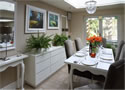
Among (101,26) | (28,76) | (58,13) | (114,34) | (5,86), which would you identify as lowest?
(5,86)

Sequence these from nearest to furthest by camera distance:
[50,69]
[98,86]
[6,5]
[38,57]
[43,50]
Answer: [98,86] → [6,5] → [38,57] → [43,50] → [50,69]

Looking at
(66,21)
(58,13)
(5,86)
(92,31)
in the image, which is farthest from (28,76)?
(92,31)

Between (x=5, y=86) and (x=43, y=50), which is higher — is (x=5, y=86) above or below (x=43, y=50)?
below

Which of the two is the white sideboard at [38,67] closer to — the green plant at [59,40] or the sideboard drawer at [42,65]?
the sideboard drawer at [42,65]

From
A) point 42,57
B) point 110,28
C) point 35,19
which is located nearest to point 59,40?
point 35,19

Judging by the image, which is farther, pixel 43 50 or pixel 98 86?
pixel 43 50

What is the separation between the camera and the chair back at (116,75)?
788mm

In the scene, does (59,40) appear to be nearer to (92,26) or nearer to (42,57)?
(42,57)

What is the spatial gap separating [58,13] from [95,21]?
2096 mm

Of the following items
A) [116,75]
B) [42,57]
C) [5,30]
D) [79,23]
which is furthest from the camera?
[79,23]

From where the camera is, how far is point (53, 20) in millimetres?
3607

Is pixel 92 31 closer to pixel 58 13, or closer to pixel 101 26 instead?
pixel 101 26

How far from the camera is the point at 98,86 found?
1423mm

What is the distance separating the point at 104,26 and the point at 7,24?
4340 mm
